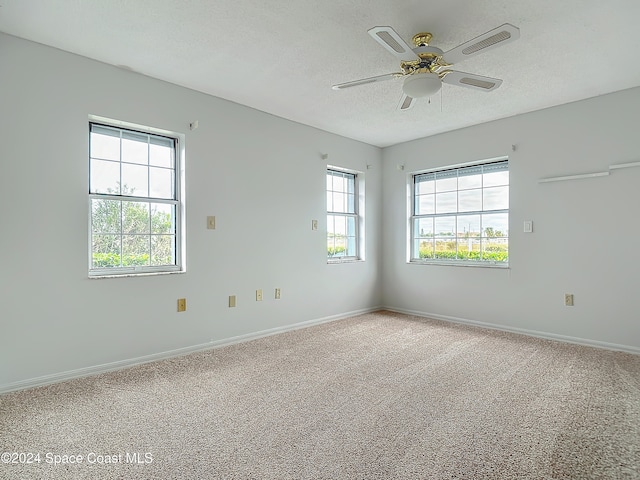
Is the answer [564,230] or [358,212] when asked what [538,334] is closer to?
[564,230]

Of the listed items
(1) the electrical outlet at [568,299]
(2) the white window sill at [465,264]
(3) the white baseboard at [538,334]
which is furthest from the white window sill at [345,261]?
(1) the electrical outlet at [568,299]

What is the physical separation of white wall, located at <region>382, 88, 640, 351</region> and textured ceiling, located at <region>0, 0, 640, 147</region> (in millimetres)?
349

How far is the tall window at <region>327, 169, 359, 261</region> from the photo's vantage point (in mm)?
5070

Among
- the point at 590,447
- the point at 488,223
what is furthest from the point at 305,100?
the point at 590,447

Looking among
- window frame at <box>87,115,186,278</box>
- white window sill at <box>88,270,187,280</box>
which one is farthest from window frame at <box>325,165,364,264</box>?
white window sill at <box>88,270,187,280</box>

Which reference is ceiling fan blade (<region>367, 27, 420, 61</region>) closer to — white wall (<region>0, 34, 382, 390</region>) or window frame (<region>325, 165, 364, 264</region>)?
white wall (<region>0, 34, 382, 390</region>)

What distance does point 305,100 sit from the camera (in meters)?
3.78

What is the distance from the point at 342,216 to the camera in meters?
5.24

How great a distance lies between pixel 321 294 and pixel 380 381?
2.05 metres

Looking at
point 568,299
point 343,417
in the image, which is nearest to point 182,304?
point 343,417

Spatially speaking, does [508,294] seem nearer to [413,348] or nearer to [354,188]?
[413,348]

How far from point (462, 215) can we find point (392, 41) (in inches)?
127

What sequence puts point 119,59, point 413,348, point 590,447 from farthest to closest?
1. point 413,348
2. point 119,59
3. point 590,447

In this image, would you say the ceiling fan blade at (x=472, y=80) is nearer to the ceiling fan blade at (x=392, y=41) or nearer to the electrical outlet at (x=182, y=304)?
the ceiling fan blade at (x=392, y=41)
